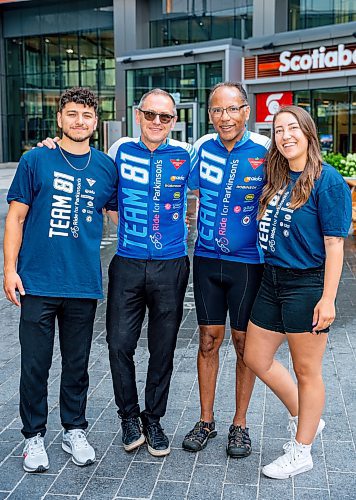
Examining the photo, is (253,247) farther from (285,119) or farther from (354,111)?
(354,111)

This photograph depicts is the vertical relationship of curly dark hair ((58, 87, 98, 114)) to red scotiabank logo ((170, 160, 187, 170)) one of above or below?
above

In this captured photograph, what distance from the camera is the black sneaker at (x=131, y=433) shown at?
3.90m

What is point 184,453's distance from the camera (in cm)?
389

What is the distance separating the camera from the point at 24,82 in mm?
40500

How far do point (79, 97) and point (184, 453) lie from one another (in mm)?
2095

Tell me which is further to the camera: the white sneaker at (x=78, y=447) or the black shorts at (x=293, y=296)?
the white sneaker at (x=78, y=447)

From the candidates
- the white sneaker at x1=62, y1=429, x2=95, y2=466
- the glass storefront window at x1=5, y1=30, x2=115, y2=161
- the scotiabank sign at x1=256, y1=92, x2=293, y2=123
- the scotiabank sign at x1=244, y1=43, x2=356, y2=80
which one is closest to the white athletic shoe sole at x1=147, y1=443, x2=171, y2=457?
the white sneaker at x1=62, y1=429, x2=95, y2=466

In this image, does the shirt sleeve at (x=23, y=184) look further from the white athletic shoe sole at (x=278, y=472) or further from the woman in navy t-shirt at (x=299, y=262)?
the white athletic shoe sole at (x=278, y=472)

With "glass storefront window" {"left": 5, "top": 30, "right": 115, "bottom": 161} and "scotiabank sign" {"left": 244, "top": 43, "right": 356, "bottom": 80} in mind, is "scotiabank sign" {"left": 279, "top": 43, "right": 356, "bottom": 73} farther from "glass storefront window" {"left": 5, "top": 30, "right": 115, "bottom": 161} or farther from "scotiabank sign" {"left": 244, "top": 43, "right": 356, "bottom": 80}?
"glass storefront window" {"left": 5, "top": 30, "right": 115, "bottom": 161}

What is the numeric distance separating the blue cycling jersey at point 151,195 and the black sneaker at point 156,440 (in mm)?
1020

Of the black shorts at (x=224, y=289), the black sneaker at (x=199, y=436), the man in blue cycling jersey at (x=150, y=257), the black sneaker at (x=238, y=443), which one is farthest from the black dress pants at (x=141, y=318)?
the black sneaker at (x=238, y=443)

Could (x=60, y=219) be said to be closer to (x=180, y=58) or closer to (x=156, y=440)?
(x=156, y=440)

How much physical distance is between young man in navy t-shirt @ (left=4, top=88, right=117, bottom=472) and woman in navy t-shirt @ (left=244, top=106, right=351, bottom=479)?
3.04 feet

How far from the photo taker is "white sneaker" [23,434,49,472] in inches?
144
